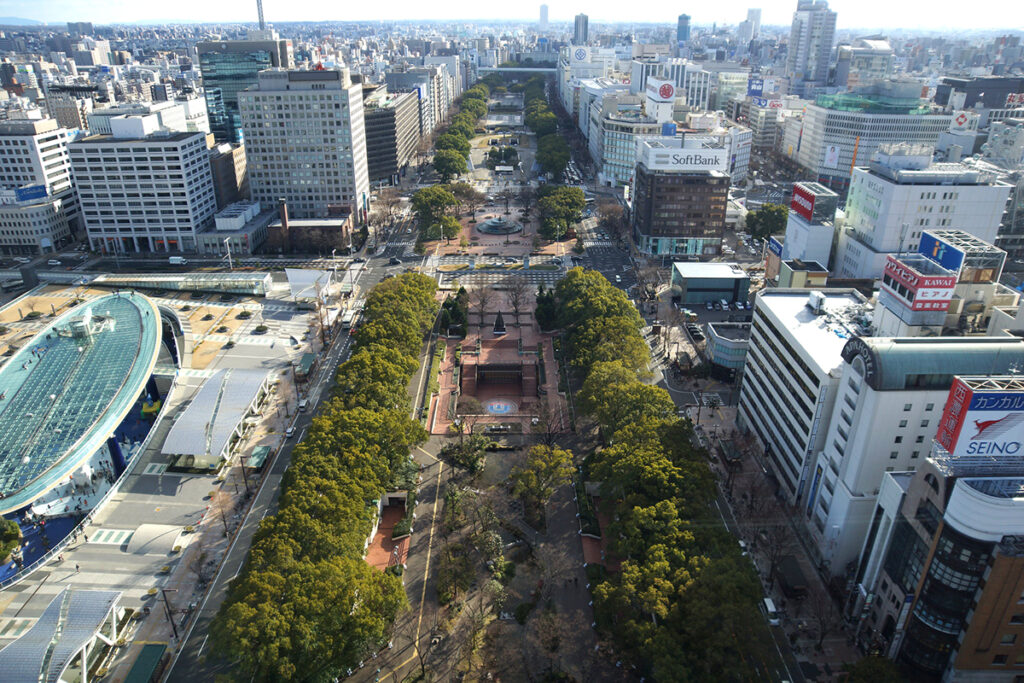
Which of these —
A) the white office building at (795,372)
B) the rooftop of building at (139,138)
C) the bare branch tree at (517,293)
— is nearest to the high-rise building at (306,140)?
the rooftop of building at (139,138)

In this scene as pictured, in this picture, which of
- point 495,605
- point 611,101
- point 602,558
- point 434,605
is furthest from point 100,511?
point 611,101

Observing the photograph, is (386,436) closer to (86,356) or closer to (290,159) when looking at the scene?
(86,356)

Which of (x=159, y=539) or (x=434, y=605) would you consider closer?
(x=434, y=605)

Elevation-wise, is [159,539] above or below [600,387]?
below

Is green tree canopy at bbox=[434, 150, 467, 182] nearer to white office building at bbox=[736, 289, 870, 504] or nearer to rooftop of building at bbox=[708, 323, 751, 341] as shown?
rooftop of building at bbox=[708, 323, 751, 341]

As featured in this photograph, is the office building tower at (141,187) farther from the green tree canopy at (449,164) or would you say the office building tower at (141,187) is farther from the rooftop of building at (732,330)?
the rooftop of building at (732,330)

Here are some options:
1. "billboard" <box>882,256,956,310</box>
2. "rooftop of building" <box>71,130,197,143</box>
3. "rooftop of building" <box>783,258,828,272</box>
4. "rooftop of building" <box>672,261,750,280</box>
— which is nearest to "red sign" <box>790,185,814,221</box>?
"rooftop of building" <box>672,261,750,280</box>
